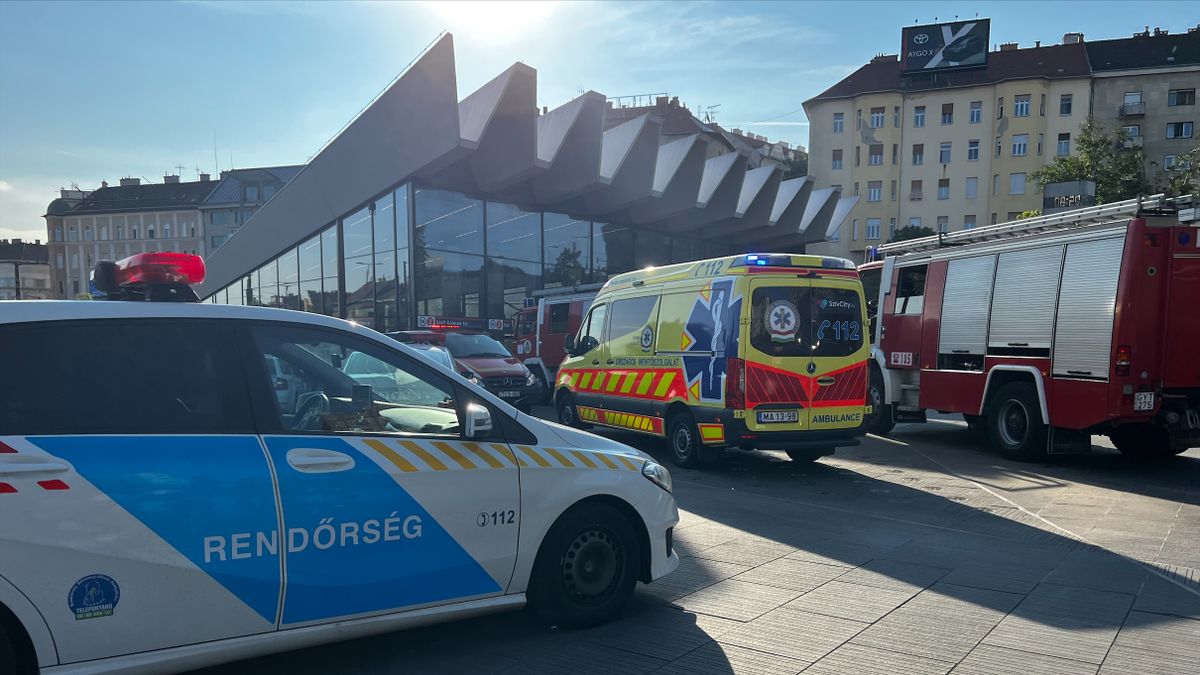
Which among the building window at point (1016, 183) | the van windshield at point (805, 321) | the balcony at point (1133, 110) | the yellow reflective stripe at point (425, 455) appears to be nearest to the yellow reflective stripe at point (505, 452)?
the yellow reflective stripe at point (425, 455)

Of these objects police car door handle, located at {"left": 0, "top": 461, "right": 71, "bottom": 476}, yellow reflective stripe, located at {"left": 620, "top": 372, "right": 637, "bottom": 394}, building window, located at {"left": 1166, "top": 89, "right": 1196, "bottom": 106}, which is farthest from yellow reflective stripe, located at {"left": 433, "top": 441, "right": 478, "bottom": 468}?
building window, located at {"left": 1166, "top": 89, "right": 1196, "bottom": 106}

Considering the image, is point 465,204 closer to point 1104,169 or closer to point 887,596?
point 887,596

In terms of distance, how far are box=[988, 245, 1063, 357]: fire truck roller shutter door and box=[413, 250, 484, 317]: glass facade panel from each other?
18320 millimetres

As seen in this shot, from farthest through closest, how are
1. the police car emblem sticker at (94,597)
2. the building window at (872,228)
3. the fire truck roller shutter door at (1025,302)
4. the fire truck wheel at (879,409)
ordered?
the building window at (872,228) < the fire truck wheel at (879,409) < the fire truck roller shutter door at (1025,302) < the police car emblem sticker at (94,597)

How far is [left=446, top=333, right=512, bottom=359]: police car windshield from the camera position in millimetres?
15685

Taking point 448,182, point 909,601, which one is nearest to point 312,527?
point 909,601

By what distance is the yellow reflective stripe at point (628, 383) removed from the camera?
1009 centimetres

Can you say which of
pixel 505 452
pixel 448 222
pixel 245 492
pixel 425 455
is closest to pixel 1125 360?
pixel 505 452

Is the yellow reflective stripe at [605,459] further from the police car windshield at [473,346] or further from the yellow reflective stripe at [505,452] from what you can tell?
the police car windshield at [473,346]

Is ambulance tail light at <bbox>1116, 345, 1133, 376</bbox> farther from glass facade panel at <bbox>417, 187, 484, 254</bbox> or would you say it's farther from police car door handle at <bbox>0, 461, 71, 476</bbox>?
glass facade panel at <bbox>417, 187, 484, 254</bbox>

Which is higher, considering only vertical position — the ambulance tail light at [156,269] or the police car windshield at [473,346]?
the ambulance tail light at [156,269]

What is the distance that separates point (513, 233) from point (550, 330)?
28.2ft

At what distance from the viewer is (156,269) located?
3564 millimetres

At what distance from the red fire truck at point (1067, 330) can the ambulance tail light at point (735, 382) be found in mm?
3601
